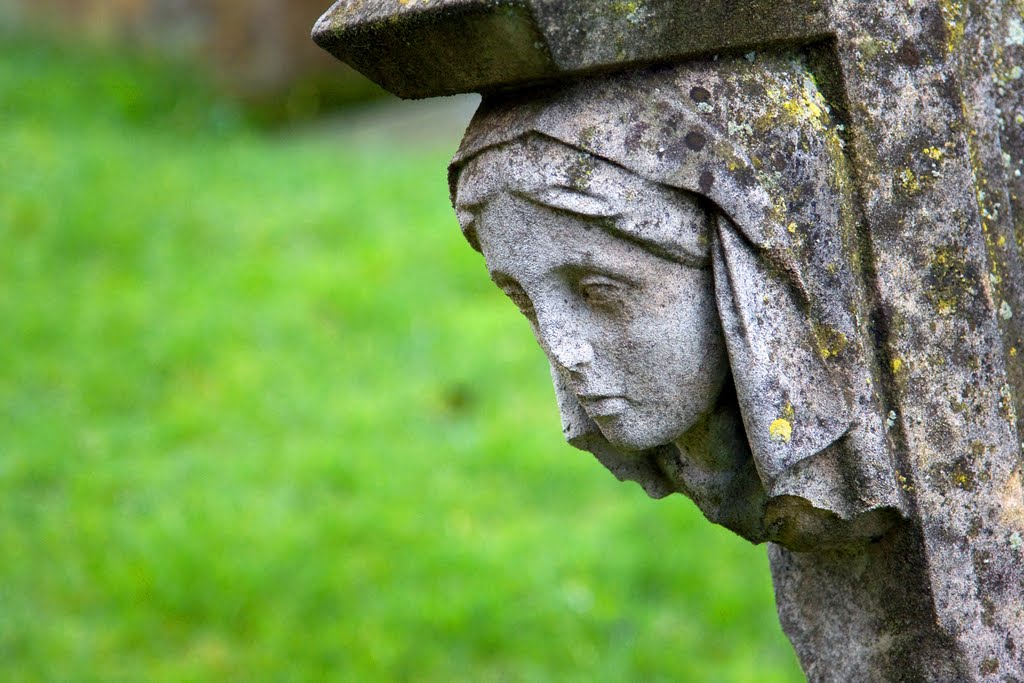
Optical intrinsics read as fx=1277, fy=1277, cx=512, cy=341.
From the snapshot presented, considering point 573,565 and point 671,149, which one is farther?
point 573,565

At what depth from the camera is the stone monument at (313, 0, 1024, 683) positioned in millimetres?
1488

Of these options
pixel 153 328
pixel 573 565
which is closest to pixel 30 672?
pixel 573 565

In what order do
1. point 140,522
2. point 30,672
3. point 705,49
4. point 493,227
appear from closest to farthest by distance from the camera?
point 705,49, point 493,227, point 30,672, point 140,522

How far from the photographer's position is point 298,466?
4582 mm

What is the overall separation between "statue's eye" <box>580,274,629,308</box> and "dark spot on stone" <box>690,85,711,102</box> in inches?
9.4

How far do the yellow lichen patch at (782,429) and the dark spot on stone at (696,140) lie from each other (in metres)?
0.33

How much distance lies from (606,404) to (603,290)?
0.49ft

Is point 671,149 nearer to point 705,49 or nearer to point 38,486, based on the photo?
point 705,49

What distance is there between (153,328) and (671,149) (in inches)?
171

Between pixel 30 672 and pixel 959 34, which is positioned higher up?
pixel 959 34

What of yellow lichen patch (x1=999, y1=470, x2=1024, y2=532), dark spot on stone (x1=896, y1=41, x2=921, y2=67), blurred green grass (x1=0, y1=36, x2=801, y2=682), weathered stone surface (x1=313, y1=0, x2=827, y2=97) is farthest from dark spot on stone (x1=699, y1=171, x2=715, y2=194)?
blurred green grass (x1=0, y1=36, x2=801, y2=682)

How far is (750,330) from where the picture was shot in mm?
1502

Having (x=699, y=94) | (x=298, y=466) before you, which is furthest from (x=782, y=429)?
(x=298, y=466)

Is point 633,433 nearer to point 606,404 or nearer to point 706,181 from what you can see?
point 606,404
